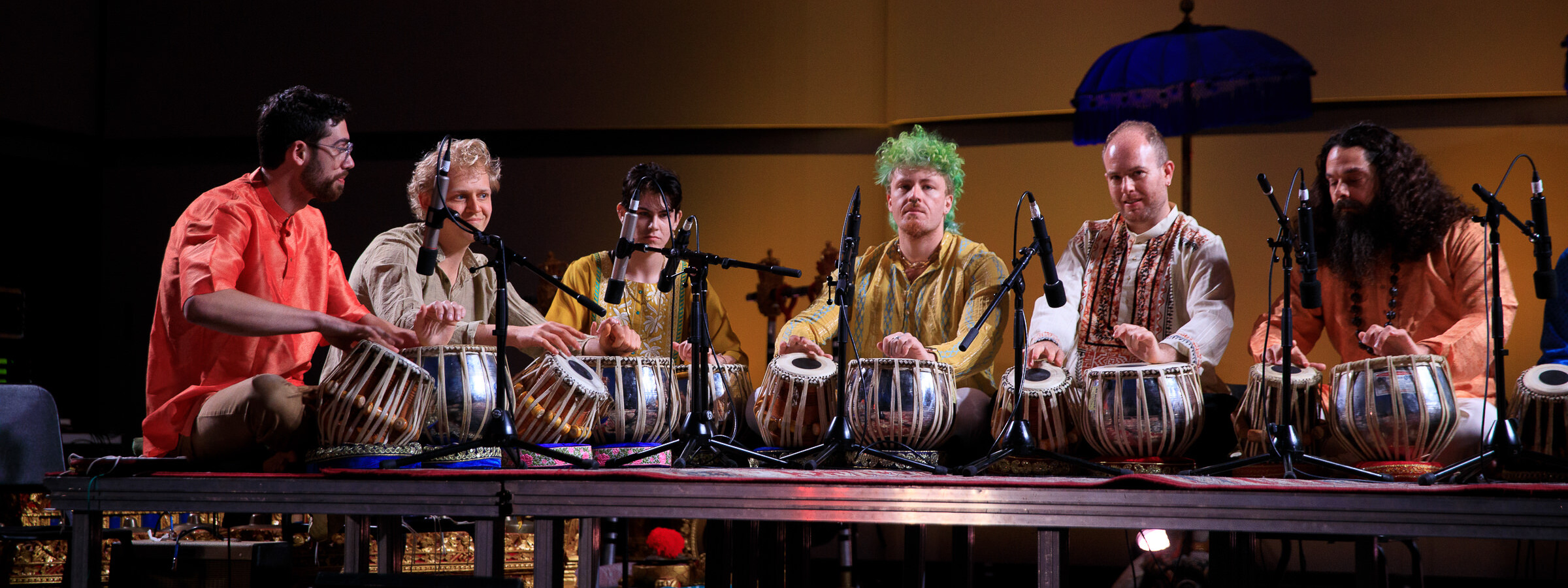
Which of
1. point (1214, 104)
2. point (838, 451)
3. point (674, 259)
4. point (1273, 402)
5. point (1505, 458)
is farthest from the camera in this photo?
point (1214, 104)

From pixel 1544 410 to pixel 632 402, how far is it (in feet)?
8.27

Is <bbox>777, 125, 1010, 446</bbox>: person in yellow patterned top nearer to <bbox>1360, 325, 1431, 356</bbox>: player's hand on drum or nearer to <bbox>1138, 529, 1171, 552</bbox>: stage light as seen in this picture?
<bbox>1138, 529, 1171, 552</bbox>: stage light

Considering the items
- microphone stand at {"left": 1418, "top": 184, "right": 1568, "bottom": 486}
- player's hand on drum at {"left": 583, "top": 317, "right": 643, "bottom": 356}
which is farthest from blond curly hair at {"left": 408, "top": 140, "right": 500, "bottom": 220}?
microphone stand at {"left": 1418, "top": 184, "right": 1568, "bottom": 486}

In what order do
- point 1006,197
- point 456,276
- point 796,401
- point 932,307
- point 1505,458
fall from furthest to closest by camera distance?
point 1006,197
point 456,276
point 932,307
point 796,401
point 1505,458

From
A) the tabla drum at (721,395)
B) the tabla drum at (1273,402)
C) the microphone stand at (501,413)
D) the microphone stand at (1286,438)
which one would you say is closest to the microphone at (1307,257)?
the microphone stand at (1286,438)

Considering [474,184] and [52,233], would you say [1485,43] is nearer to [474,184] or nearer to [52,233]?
[474,184]

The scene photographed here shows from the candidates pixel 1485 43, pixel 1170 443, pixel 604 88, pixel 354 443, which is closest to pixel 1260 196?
pixel 1485 43

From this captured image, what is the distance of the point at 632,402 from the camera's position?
3.65m

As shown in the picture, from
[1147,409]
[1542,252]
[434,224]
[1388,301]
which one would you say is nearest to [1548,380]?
[1542,252]

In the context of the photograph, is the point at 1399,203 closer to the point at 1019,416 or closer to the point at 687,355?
the point at 1019,416

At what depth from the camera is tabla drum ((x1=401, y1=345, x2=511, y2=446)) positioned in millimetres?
3312

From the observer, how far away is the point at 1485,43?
539 centimetres

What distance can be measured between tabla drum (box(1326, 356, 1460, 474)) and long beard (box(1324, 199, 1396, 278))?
61 centimetres

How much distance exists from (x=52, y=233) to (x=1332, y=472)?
6.59 meters
